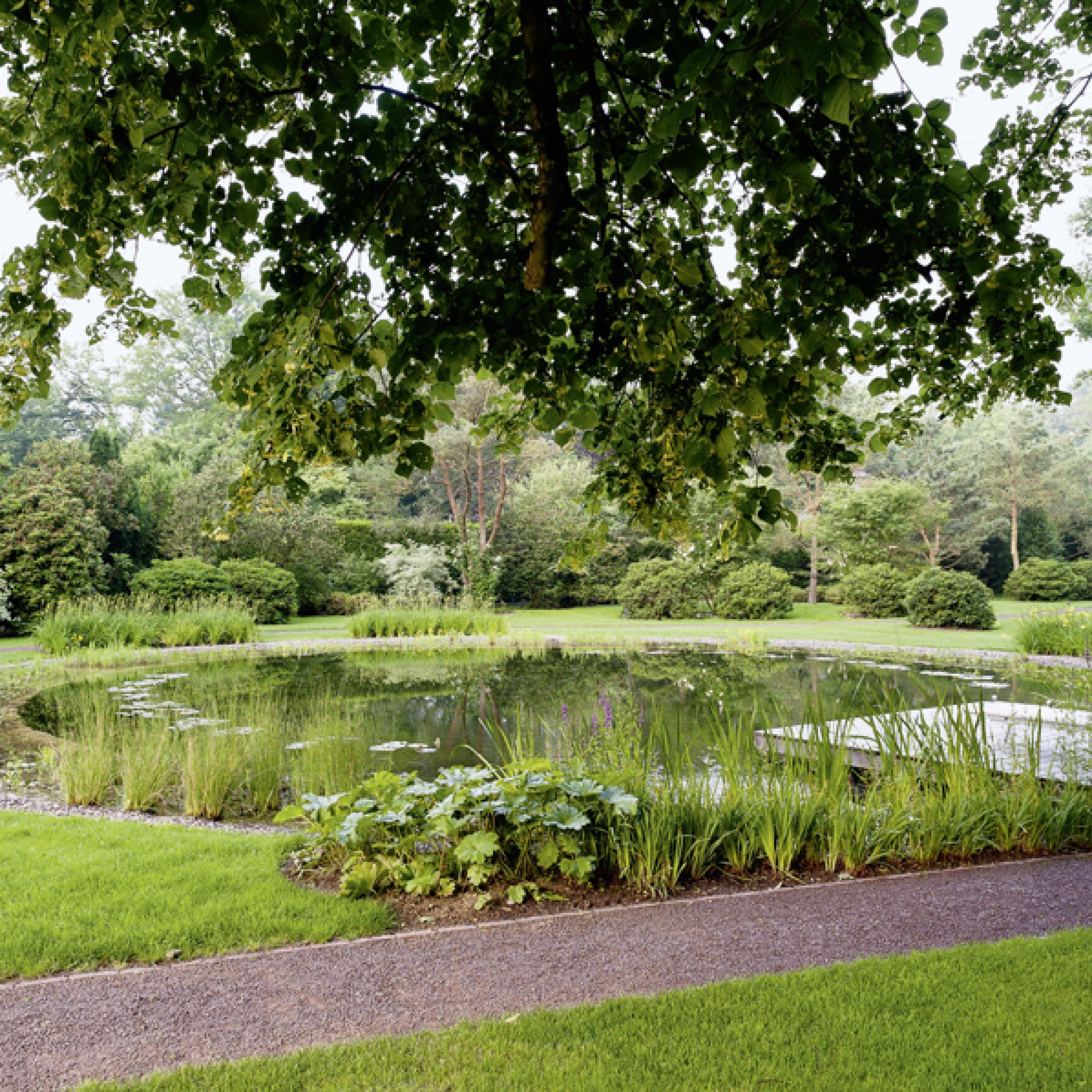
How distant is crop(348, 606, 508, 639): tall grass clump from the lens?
15336 mm

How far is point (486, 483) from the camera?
96.2ft

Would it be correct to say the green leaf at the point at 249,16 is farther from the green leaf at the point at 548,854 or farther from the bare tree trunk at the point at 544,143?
the green leaf at the point at 548,854

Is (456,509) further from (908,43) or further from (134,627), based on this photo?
(908,43)

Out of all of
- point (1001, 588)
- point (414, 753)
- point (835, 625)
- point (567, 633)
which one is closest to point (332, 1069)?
point (414, 753)

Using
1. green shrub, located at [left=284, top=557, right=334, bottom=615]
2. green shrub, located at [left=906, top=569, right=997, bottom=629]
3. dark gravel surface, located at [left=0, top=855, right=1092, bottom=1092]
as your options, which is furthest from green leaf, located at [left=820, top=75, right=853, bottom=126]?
green shrub, located at [left=284, top=557, right=334, bottom=615]

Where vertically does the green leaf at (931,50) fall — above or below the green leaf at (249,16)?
above

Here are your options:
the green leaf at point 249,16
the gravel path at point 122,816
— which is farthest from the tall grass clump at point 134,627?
the green leaf at point 249,16

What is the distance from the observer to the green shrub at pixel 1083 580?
2509 centimetres

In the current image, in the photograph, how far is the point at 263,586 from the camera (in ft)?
58.9

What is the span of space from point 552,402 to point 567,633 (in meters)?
13.2

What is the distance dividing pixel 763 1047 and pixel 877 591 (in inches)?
751

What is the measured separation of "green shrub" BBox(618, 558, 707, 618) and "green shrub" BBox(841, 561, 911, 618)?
3698 mm

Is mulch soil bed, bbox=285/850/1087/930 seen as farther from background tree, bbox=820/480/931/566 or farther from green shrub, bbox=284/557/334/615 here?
background tree, bbox=820/480/931/566

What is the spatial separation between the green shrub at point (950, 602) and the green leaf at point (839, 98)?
1691cm
